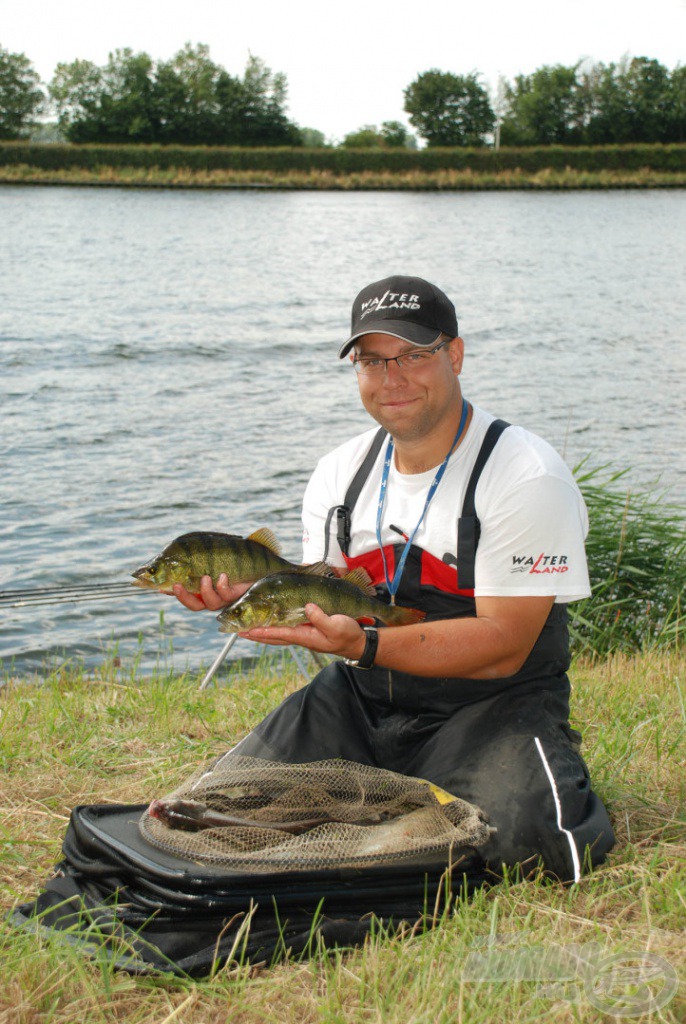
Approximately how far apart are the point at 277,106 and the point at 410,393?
350ft

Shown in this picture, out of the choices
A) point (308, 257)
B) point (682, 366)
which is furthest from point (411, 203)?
point (682, 366)

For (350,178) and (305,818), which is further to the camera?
(350,178)

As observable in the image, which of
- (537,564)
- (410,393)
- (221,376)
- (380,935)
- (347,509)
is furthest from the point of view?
(221,376)

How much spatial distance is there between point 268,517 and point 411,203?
5856 centimetres

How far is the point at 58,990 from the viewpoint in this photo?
289 cm

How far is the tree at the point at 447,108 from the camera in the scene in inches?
4412

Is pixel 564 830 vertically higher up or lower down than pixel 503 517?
lower down

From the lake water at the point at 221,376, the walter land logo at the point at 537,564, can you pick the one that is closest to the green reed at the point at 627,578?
the lake water at the point at 221,376

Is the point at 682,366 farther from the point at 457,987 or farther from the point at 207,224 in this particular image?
the point at 207,224

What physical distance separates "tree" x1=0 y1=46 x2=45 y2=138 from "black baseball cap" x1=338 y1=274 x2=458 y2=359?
368 ft

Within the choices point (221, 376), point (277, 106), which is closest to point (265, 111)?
point (277, 106)

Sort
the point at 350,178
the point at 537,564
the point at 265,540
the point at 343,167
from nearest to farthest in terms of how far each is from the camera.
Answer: the point at 537,564, the point at 265,540, the point at 350,178, the point at 343,167

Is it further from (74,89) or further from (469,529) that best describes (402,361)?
(74,89)

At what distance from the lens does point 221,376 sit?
1838 centimetres
